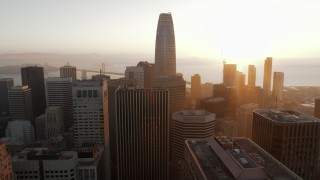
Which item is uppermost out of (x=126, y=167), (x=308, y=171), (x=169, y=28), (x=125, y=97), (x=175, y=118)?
(x=169, y=28)

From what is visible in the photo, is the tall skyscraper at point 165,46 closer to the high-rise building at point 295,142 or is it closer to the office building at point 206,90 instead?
the office building at point 206,90

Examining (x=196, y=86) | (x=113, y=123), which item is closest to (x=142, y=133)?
(x=113, y=123)

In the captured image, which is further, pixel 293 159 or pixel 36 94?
pixel 36 94

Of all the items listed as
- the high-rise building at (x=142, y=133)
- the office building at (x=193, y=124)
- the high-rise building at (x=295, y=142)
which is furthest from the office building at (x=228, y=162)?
the high-rise building at (x=142, y=133)

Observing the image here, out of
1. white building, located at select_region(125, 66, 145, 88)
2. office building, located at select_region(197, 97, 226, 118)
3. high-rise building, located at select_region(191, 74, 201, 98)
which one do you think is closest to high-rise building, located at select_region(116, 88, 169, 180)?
office building, located at select_region(197, 97, 226, 118)

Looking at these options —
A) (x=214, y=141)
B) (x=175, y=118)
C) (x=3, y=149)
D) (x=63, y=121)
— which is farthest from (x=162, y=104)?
(x=63, y=121)

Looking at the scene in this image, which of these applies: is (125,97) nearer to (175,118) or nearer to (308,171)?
(175,118)

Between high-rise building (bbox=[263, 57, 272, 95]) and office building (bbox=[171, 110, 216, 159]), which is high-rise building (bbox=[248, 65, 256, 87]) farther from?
office building (bbox=[171, 110, 216, 159])
